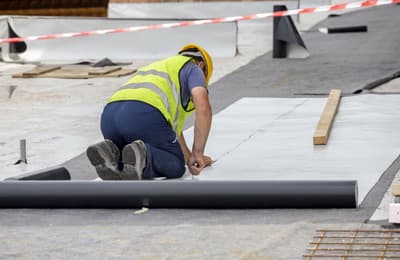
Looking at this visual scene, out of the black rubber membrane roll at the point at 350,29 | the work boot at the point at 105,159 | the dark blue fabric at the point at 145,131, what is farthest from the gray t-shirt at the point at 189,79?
the black rubber membrane roll at the point at 350,29

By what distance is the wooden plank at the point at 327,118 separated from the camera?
1012 cm

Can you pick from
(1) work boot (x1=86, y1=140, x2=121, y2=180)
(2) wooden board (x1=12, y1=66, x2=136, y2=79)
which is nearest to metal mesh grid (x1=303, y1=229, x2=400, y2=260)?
(1) work boot (x1=86, y1=140, x2=121, y2=180)

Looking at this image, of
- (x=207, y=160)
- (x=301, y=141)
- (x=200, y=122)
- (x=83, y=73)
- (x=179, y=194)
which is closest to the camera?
(x=179, y=194)

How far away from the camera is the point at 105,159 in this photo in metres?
8.04

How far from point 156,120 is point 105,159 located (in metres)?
0.56

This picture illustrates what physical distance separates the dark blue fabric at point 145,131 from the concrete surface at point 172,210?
2.94ft

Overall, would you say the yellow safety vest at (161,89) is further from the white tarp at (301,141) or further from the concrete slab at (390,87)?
the concrete slab at (390,87)

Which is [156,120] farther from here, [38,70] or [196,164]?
[38,70]

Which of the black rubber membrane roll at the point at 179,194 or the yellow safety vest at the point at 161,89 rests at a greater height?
the yellow safety vest at the point at 161,89

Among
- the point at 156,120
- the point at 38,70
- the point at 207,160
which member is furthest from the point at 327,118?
the point at 38,70

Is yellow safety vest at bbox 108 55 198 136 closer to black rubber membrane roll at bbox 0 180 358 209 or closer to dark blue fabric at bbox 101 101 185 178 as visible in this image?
dark blue fabric at bbox 101 101 185 178

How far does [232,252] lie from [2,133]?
5915 millimetres

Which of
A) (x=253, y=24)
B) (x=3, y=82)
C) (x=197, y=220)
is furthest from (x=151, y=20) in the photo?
(x=197, y=220)

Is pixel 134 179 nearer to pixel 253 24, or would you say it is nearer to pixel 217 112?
pixel 217 112
